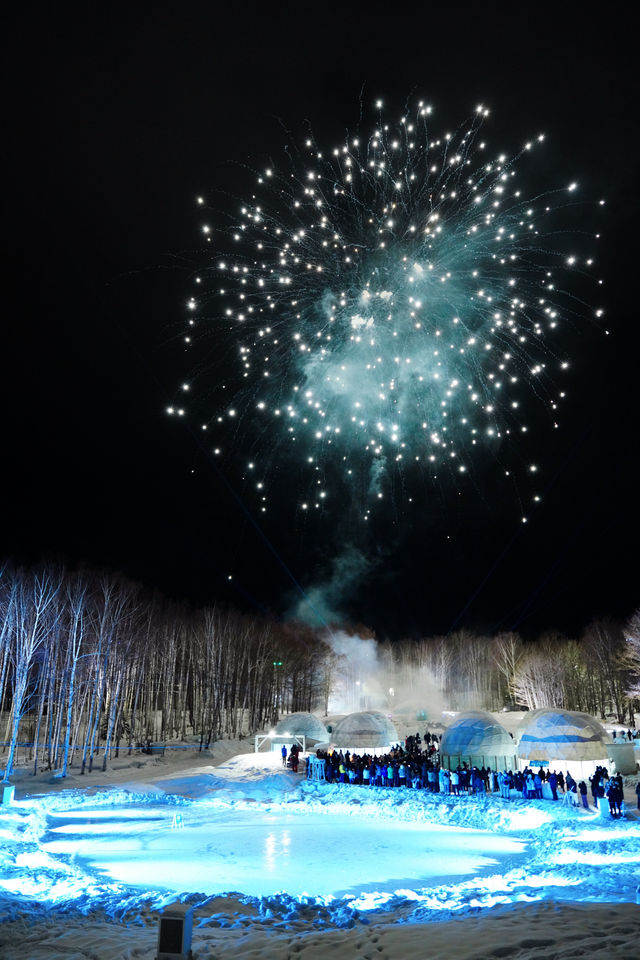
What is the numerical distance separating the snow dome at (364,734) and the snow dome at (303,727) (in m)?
3.04

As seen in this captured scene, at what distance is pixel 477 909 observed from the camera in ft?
31.5

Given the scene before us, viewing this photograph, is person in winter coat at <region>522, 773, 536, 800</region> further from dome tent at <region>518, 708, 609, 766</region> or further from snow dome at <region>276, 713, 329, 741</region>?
snow dome at <region>276, 713, 329, 741</region>

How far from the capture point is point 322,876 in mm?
12430

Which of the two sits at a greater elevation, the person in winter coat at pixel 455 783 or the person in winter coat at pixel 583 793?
the person in winter coat at pixel 583 793

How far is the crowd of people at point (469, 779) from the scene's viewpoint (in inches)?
822

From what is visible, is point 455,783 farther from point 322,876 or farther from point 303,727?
point 303,727

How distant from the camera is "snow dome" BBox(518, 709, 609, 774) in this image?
2802 centimetres

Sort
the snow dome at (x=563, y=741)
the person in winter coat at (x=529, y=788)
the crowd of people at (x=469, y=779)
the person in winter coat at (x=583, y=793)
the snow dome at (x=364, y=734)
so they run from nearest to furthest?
the person in winter coat at (x=583, y=793)
the crowd of people at (x=469, y=779)
the person in winter coat at (x=529, y=788)
the snow dome at (x=563, y=741)
the snow dome at (x=364, y=734)

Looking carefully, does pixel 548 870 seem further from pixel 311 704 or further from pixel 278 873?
pixel 311 704

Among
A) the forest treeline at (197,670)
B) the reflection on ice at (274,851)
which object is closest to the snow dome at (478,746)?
the reflection on ice at (274,851)

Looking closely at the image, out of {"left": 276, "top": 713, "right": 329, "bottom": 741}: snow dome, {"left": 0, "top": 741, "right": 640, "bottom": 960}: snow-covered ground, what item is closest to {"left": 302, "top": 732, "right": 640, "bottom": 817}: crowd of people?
{"left": 0, "top": 741, "right": 640, "bottom": 960}: snow-covered ground

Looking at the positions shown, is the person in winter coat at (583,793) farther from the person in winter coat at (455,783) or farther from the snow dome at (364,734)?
the snow dome at (364,734)

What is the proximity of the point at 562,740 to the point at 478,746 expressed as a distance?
13.5ft

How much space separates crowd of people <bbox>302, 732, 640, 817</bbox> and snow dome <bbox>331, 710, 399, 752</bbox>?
5.72 meters
